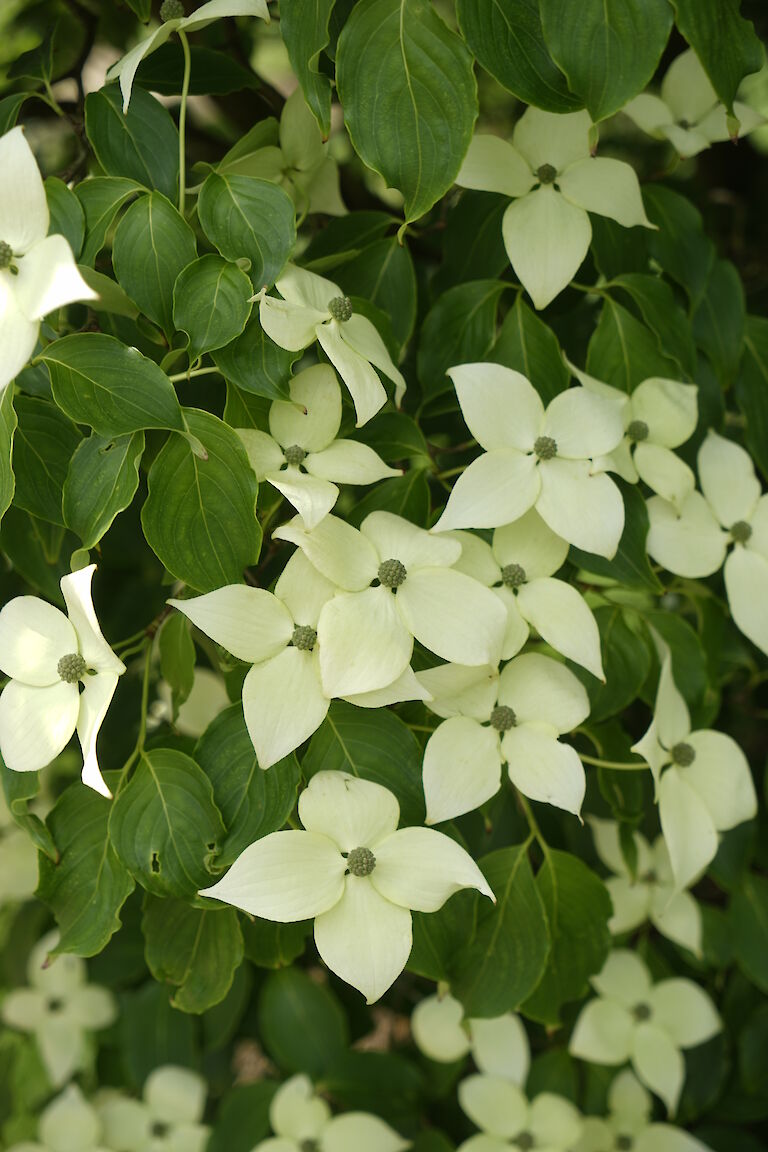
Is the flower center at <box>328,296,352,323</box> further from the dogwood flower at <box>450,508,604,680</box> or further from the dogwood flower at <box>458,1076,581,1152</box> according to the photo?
the dogwood flower at <box>458,1076,581,1152</box>

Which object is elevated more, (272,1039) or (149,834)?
(149,834)

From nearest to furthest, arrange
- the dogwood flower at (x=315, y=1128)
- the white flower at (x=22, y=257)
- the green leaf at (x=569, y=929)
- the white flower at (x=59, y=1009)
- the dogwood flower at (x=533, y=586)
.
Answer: the white flower at (x=22, y=257) → the dogwood flower at (x=533, y=586) → the green leaf at (x=569, y=929) → the dogwood flower at (x=315, y=1128) → the white flower at (x=59, y=1009)

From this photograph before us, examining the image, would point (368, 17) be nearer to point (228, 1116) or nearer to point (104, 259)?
point (104, 259)

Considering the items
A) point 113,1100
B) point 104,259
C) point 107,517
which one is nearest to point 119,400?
point 107,517

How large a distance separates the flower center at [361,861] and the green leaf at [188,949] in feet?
0.40

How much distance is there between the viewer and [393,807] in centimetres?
50

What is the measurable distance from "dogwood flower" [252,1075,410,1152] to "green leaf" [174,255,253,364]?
554mm

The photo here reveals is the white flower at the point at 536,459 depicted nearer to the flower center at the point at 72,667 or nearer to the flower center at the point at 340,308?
the flower center at the point at 340,308

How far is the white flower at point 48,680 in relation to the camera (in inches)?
18.9

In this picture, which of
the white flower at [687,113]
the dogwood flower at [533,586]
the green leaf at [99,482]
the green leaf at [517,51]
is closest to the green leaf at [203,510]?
the green leaf at [99,482]

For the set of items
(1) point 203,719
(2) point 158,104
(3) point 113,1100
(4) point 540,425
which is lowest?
(3) point 113,1100

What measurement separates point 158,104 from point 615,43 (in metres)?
0.24

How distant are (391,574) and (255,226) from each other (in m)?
0.18

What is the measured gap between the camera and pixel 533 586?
1.78 ft
